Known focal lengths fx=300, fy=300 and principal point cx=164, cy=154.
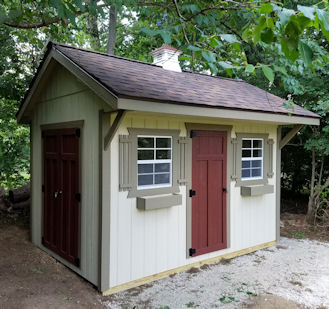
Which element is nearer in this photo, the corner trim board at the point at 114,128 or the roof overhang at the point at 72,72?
the roof overhang at the point at 72,72

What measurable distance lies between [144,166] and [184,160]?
26.0 inches

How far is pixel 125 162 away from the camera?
377 cm

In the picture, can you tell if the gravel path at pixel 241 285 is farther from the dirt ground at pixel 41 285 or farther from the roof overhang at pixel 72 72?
the roof overhang at pixel 72 72

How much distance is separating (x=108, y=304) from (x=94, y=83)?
2517 millimetres

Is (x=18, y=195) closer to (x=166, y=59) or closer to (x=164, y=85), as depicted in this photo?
(x=166, y=59)

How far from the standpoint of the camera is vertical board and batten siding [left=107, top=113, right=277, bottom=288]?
3.72 m

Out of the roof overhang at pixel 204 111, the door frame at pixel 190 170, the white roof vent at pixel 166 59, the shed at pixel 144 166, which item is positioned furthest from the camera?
the white roof vent at pixel 166 59

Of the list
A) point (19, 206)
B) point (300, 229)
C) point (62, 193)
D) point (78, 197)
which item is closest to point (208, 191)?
point (78, 197)

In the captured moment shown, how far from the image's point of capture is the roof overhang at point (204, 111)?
10.5 ft

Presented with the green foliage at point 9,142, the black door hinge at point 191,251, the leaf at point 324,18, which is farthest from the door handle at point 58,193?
the leaf at point 324,18

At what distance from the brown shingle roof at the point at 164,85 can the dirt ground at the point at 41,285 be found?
2.38 m

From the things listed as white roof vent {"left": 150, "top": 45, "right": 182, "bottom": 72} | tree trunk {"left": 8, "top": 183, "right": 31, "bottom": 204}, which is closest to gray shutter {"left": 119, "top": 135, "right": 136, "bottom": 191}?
white roof vent {"left": 150, "top": 45, "right": 182, "bottom": 72}

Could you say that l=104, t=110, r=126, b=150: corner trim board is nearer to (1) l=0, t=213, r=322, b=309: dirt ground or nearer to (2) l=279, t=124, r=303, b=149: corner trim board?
(1) l=0, t=213, r=322, b=309: dirt ground

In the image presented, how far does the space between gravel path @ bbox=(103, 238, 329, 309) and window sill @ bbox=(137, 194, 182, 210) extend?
40.7 inches
